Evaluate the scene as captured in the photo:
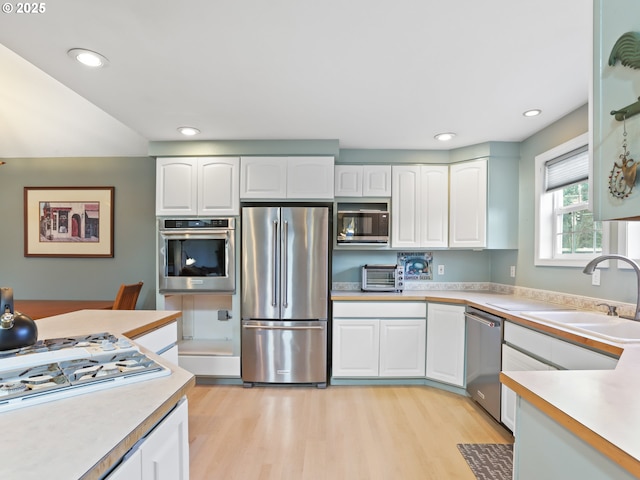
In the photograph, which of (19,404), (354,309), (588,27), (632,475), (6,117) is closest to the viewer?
(632,475)

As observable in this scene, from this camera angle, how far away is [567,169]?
2459 millimetres

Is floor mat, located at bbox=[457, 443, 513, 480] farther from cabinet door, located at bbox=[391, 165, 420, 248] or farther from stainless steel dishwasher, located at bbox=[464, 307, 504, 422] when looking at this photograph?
cabinet door, located at bbox=[391, 165, 420, 248]

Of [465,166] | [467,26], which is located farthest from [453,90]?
[465,166]

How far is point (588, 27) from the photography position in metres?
1.43

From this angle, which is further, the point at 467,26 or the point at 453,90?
the point at 453,90

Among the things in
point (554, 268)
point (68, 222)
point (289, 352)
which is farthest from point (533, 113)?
point (68, 222)

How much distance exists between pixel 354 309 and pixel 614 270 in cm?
188

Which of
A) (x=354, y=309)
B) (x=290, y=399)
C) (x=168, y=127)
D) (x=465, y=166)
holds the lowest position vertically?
(x=290, y=399)

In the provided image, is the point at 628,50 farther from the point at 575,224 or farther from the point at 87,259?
the point at 87,259

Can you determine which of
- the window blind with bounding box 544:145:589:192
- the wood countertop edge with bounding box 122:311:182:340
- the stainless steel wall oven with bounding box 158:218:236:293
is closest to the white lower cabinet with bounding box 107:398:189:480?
the wood countertop edge with bounding box 122:311:182:340

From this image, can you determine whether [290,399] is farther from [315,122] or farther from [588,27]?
[588,27]

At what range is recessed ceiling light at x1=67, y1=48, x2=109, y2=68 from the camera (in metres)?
1.64

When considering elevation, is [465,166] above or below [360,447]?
above

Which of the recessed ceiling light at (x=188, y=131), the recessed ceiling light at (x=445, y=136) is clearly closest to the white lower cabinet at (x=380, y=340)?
the recessed ceiling light at (x=445, y=136)
